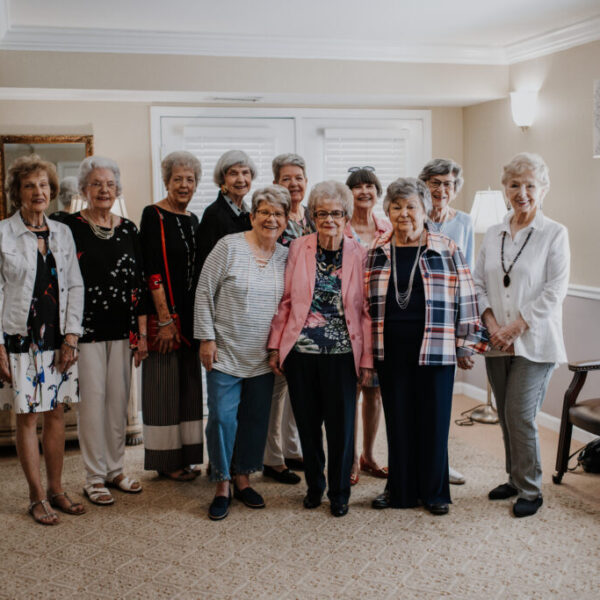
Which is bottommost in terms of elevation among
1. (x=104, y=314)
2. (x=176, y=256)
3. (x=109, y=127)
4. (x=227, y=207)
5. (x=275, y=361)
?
(x=275, y=361)

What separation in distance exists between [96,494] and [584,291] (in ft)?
10.0

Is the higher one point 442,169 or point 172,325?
point 442,169

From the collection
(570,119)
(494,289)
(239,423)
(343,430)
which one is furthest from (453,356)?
(570,119)

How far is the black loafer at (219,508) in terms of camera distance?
309 centimetres

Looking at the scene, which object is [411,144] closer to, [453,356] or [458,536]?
[453,356]

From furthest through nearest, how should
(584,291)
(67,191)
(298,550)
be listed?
(67,191), (584,291), (298,550)

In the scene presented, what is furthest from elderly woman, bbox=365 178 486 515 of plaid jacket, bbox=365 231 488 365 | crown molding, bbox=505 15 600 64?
crown molding, bbox=505 15 600 64

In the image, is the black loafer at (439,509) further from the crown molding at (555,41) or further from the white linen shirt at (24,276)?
the crown molding at (555,41)

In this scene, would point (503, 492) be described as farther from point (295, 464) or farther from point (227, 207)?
point (227, 207)

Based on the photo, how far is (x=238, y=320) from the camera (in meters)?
3.04

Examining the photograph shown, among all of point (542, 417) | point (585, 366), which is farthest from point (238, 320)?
point (542, 417)

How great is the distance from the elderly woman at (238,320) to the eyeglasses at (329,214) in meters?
0.17

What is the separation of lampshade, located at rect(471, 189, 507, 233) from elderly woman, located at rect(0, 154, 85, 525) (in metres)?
2.59

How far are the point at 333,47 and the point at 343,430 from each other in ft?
8.80
